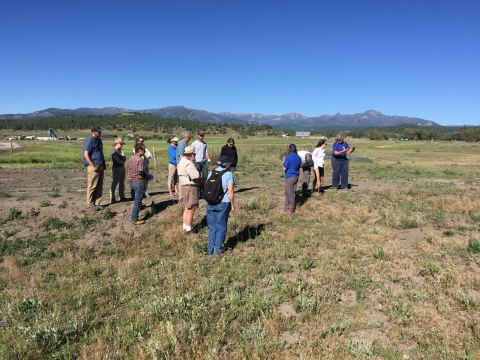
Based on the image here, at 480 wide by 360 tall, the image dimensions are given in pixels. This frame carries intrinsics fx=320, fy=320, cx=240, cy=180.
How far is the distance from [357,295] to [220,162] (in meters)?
3.66

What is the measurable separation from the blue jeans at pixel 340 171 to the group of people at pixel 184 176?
4468 millimetres

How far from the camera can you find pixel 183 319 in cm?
465

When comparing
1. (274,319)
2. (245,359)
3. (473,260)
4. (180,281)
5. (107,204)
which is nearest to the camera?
(245,359)

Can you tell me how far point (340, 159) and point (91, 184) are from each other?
8.95 m

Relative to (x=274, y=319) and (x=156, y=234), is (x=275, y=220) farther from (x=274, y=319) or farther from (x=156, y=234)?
(x=274, y=319)

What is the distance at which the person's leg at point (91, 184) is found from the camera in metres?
9.35

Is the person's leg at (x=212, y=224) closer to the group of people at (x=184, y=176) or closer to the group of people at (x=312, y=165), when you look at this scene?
the group of people at (x=184, y=176)

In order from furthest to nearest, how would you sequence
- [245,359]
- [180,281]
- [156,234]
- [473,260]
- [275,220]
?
[275,220] → [156,234] → [473,260] → [180,281] → [245,359]

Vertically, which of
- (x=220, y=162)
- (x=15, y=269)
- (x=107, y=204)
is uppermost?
(x=220, y=162)

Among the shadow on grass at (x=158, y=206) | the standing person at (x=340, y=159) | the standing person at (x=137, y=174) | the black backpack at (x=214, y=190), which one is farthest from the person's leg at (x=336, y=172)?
the standing person at (x=137, y=174)

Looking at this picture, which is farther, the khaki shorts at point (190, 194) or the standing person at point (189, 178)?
the khaki shorts at point (190, 194)

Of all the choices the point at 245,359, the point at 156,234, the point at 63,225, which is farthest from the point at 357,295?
the point at 63,225

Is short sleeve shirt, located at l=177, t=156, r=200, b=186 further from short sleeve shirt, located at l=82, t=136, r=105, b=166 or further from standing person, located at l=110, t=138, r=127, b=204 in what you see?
standing person, located at l=110, t=138, r=127, b=204

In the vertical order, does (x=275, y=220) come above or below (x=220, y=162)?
below
